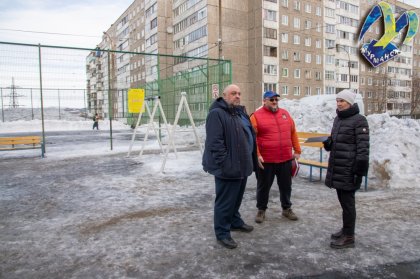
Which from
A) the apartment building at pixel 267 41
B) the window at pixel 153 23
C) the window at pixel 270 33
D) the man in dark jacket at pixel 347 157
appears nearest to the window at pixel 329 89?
the apartment building at pixel 267 41

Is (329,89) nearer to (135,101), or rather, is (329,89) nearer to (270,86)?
(270,86)

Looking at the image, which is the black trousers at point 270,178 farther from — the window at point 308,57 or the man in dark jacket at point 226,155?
the window at point 308,57

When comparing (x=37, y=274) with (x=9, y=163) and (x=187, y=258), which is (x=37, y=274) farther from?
(x=9, y=163)

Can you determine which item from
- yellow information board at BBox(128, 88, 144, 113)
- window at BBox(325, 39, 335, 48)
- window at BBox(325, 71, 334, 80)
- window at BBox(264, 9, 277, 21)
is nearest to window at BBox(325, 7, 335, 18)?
window at BBox(325, 39, 335, 48)

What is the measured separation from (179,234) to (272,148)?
5.61 feet

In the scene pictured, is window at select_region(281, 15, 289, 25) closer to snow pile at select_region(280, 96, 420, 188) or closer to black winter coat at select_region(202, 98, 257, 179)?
snow pile at select_region(280, 96, 420, 188)

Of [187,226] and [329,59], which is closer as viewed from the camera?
[187,226]

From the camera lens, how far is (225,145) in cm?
389

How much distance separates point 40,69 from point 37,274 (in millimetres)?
9428

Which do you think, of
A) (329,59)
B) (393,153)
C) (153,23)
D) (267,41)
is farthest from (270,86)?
(393,153)

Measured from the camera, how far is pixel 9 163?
1012 cm

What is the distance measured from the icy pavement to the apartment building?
34.3 meters

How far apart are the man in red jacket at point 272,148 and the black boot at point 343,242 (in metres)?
0.94

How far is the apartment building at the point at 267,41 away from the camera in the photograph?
1844 inches
